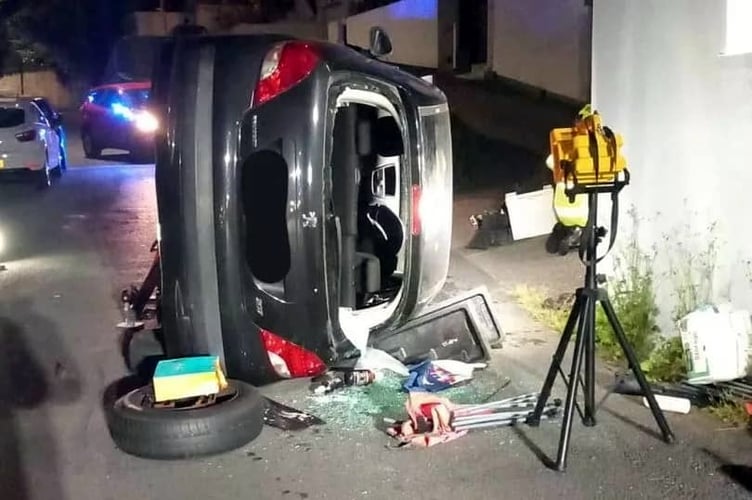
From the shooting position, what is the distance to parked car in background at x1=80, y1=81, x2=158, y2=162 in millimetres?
19734

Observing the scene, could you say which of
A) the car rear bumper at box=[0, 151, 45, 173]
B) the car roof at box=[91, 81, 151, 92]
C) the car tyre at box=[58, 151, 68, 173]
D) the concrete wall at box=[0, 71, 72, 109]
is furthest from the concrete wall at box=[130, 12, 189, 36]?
the car rear bumper at box=[0, 151, 45, 173]

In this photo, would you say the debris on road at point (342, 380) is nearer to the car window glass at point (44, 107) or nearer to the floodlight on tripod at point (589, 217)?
the floodlight on tripod at point (589, 217)

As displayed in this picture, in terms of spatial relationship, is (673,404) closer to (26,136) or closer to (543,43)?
(26,136)

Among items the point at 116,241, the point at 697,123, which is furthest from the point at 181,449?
the point at 116,241

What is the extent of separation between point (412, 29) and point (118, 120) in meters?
9.36

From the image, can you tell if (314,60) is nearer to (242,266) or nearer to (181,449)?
(242,266)

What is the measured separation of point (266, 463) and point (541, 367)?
8.15ft

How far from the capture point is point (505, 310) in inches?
337

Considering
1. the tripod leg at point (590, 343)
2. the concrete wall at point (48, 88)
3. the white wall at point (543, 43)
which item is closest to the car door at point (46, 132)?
the white wall at point (543, 43)

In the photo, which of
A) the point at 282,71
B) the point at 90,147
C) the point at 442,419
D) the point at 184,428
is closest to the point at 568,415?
the point at 442,419

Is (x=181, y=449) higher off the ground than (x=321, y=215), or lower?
lower

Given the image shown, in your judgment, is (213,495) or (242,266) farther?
(242,266)

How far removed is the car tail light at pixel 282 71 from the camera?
549 centimetres

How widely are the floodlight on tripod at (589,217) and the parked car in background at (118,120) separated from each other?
50.1 feet
